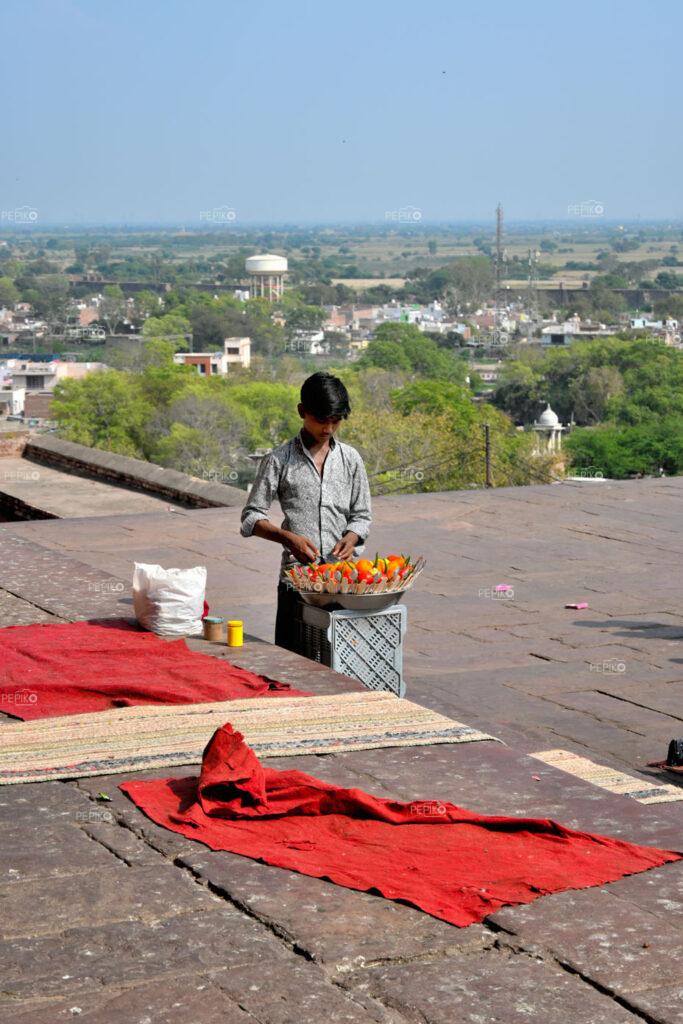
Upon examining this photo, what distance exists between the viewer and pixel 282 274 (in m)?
158

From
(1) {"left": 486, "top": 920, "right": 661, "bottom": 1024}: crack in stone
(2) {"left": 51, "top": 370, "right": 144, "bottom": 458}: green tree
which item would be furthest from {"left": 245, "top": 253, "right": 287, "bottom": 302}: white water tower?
(1) {"left": 486, "top": 920, "right": 661, "bottom": 1024}: crack in stone

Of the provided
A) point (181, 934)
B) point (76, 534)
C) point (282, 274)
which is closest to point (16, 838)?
point (181, 934)

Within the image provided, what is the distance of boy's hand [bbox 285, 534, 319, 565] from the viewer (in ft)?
14.6

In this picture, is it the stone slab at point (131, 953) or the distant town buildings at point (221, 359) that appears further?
the distant town buildings at point (221, 359)

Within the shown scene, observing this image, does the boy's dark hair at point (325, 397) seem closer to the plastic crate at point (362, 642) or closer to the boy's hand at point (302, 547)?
the boy's hand at point (302, 547)

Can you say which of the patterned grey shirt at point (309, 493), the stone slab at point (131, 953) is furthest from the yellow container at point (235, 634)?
the stone slab at point (131, 953)

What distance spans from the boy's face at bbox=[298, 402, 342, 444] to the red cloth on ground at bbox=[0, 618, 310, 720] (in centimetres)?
84

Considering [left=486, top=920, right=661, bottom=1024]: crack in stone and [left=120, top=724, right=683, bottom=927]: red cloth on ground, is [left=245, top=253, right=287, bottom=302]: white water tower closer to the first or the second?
[left=120, top=724, right=683, bottom=927]: red cloth on ground

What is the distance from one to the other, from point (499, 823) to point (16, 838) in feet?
3.77

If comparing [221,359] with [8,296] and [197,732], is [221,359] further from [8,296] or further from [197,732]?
[197,732]

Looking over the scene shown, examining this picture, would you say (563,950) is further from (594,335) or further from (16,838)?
(594,335)

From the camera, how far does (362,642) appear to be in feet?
15.1

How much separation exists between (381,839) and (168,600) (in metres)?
2.12

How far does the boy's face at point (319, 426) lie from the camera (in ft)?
14.5
